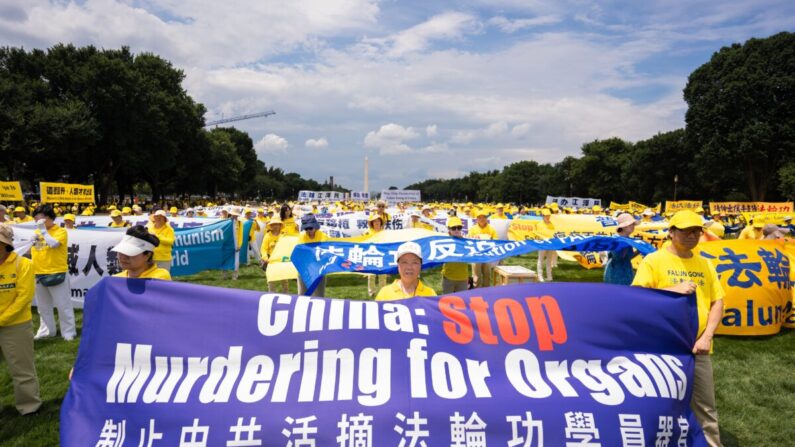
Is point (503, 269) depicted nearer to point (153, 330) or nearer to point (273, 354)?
point (273, 354)

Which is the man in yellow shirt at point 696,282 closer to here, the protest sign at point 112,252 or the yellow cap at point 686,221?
the yellow cap at point 686,221

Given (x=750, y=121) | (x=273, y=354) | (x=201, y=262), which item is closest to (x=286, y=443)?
(x=273, y=354)

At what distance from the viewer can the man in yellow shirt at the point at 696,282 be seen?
3.71 metres

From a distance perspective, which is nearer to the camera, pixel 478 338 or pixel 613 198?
pixel 478 338

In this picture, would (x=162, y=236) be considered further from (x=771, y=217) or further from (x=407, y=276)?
(x=771, y=217)

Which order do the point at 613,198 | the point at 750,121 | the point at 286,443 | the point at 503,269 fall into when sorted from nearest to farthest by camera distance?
the point at 286,443 < the point at 503,269 < the point at 750,121 < the point at 613,198

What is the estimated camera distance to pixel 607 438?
292 centimetres

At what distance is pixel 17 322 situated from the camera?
4602 millimetres

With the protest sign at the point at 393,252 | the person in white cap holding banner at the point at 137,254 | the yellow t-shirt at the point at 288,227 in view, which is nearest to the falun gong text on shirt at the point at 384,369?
the person in white cap holding banner at the point at 137,254

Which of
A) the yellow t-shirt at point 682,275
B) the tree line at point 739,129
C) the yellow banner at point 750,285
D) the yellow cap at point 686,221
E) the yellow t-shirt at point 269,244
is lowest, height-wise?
the yellow banner at point 750,285

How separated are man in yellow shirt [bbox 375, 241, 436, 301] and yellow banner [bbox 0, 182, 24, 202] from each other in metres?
23.0

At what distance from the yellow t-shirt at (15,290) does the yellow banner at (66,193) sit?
2228cm

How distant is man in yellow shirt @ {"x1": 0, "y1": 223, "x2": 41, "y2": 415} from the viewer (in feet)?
14.7

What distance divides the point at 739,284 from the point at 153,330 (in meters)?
8.69
